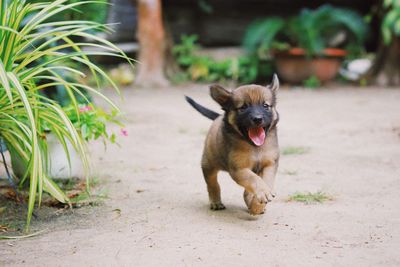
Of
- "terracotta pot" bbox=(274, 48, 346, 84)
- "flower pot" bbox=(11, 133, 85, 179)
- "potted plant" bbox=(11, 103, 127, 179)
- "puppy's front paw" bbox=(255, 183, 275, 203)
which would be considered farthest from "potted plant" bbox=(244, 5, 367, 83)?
"puppy's front paw" bbox=(255, 183, 275, 203)

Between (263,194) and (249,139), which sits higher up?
(249,139)

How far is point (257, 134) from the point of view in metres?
3.75

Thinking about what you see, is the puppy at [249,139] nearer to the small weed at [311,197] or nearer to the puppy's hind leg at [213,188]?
the puppy's hind leg at [213,188]

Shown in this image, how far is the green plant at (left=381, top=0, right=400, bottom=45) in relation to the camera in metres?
9.76

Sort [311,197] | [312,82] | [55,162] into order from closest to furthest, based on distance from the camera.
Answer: [311,197]
[55,162]
[312,82]

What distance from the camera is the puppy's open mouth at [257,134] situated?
373cm

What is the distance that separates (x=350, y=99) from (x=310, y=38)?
1.69 m

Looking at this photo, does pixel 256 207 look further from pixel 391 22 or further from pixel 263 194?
pixel 391 22

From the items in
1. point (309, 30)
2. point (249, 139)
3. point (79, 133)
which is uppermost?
point (309, 30)

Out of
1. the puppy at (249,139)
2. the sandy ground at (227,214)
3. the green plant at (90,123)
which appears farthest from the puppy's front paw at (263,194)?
the green plant at (90,123)

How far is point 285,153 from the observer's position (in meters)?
5.85

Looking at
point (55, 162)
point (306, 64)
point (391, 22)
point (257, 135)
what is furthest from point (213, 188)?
point (306, 64)

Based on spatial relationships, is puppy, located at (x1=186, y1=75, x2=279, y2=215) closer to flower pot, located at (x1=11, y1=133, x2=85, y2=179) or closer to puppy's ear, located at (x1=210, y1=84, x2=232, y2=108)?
puppy's ear, located at (x1=210, y1=84, x2=232, y2=108)

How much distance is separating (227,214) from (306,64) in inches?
284
